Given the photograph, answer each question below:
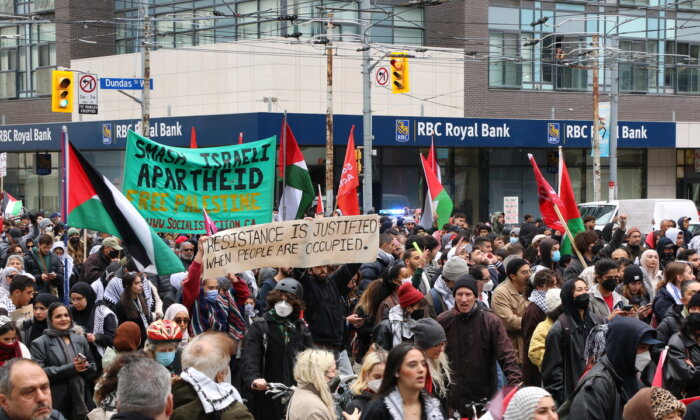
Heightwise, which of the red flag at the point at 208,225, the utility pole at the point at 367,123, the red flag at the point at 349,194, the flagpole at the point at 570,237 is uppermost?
the utility pole at the point at 367,123

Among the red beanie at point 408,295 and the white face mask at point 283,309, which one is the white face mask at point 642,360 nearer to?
the red beanie at point 408,295

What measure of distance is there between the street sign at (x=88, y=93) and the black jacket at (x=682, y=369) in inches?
961

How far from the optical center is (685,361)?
7.81 metres

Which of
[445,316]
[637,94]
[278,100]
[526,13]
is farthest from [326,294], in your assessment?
[637,94]

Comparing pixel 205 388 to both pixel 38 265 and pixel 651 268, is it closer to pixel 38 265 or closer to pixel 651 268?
pixel 651 268

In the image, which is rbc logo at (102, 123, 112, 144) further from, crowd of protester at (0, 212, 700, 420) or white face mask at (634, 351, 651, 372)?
white face mask at (634, 351, 651, 372)

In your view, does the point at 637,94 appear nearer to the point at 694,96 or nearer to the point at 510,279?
the point at 694,96

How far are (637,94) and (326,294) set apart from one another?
37275 mm

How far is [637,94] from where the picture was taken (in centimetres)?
4444

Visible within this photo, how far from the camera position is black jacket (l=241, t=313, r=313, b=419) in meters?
7.95

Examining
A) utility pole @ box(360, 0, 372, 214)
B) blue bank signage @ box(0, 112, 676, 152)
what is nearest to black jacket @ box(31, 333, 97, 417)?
utility pole @ box(360, 0, 372, 214)

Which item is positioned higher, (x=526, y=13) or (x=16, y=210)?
(x=526, y=13)

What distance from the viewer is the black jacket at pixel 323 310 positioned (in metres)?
9.30

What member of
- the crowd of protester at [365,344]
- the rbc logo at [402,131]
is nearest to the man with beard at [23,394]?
the crowd of protester at [365,344]
